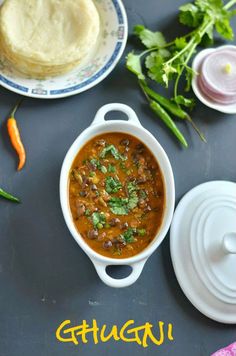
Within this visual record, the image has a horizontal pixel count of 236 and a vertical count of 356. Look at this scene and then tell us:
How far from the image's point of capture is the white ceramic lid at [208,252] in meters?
2.20

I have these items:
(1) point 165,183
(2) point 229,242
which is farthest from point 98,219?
(2) point 229,242

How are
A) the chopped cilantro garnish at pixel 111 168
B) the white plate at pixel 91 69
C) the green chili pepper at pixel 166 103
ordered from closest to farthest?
the chopped cilantro garnish at pixel 111 168, the white plate at pixel 91 69, the green chili pepper at pixel 166 103

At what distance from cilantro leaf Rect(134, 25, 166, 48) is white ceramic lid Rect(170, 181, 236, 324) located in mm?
851

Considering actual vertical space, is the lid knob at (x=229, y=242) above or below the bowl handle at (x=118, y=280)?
below

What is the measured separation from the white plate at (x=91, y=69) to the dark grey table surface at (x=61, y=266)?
3.3 inches

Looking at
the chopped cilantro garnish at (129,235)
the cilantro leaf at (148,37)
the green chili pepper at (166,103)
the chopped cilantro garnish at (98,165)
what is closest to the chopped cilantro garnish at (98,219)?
the chopped cilantro garnish at (129,235)

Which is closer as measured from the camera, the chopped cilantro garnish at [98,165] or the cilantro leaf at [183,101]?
the chopped cilantro garnish at [98,165]

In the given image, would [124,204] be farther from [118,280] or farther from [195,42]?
[195,42]

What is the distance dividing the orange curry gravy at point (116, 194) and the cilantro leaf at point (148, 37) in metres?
0.59

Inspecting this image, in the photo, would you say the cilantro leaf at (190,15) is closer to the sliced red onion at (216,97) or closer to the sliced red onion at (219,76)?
the sliced red onion at (219,76)

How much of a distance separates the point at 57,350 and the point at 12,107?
119 cm

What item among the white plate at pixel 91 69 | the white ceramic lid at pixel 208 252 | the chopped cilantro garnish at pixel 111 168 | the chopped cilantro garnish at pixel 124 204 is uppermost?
the white plate at pixel 91 69

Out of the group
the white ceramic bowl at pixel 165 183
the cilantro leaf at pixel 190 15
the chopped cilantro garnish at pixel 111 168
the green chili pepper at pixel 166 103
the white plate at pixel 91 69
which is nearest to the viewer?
the white ceramic bowl at pixel 165 183

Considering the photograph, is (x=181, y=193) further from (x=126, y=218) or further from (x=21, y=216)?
(x=21, y=216)
